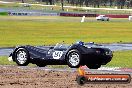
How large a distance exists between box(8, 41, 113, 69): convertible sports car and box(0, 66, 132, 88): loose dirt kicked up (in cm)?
222

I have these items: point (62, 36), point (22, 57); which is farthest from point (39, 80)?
point (62, 36)

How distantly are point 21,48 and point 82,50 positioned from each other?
97.3 inches

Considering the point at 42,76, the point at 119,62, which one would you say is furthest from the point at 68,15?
the point at 42,76

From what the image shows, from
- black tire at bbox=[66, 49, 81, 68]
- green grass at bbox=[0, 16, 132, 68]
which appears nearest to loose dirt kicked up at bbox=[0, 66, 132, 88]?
black tire at bbox=[66, 49, 81, 68]

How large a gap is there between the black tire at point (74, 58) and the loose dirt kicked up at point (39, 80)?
2.15 m

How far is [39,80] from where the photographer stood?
13.0 m

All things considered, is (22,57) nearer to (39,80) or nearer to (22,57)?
(22,57)

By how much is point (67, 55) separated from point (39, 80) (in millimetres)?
4429

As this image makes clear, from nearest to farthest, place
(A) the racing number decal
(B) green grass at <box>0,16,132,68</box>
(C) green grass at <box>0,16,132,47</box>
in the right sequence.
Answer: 1. (A) the racing number decal
2. (B) green grass at <box>0,16,132,68</box>
3. (C) green grass at <box>0,16,132,47</box>

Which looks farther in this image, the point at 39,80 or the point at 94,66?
the point at 94,66

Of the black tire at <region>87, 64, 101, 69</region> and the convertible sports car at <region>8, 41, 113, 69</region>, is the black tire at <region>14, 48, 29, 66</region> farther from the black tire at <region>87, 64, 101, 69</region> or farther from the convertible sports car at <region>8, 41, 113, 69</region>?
the black tire at <region>87, 64, 101, 69</region>

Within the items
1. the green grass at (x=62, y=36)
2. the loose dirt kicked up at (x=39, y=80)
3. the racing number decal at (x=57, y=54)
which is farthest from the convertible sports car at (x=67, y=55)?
the loose dirt kicked up at (x=39, y=80)

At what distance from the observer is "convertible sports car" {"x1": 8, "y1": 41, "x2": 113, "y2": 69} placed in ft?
56.7

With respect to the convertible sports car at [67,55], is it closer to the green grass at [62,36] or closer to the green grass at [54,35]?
the green grass at [62,36]
